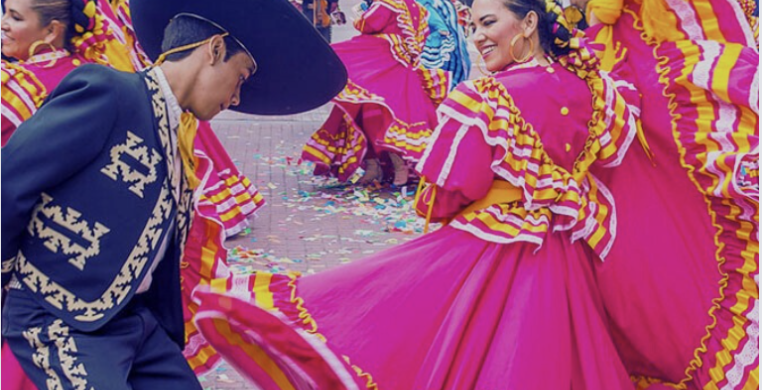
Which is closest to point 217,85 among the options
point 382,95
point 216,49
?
point 216,49

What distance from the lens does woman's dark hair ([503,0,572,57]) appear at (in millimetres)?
3789

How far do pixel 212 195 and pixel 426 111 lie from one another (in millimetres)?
2248

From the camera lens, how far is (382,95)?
8.12m

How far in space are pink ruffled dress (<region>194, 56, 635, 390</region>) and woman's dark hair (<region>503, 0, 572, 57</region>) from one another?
0.11 meters

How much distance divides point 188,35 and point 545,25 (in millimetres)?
1471

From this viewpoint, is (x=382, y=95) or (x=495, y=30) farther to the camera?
(x=382, y=95)

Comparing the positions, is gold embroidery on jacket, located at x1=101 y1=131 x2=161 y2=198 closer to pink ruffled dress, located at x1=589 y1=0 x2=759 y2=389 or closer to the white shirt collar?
the white shirt collar

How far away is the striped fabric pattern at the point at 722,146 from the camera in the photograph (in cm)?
386

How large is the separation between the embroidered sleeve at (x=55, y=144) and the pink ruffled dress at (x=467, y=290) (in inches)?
46.9

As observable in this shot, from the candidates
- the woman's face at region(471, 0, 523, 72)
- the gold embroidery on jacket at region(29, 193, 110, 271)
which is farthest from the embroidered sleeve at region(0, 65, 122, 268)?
the woman's face at region(471, 0, 523, 72)

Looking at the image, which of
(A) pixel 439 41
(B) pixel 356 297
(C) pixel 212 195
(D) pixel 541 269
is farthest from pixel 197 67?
(A) pixel 439 41

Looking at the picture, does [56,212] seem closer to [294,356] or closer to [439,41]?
[294,356]

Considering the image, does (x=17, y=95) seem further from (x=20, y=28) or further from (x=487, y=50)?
(x=487, y=50)

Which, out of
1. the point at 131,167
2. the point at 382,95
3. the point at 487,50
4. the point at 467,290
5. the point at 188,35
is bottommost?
the point at 382,95
